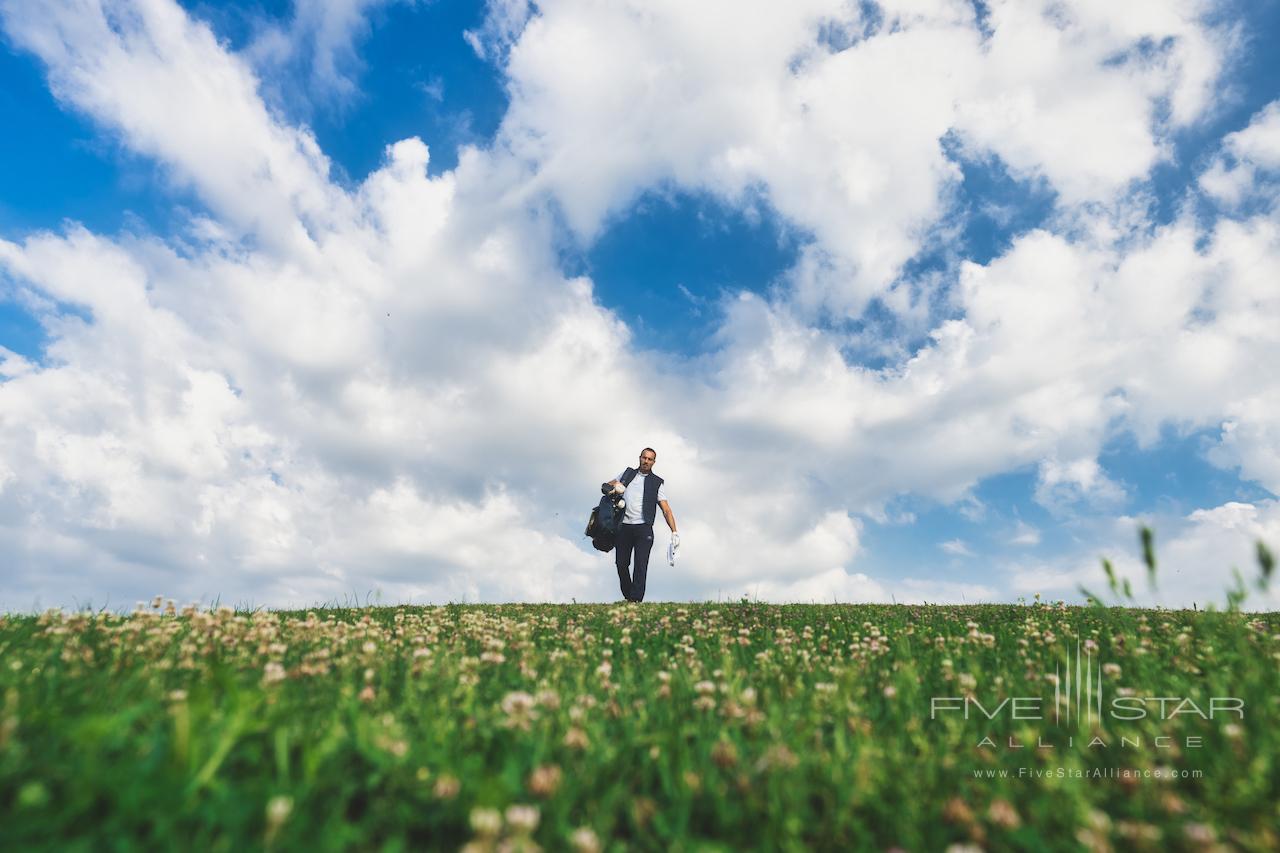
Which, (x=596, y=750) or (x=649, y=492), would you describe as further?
(x=649, y=492)

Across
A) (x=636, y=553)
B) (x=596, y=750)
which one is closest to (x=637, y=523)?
(x=636, y=553)

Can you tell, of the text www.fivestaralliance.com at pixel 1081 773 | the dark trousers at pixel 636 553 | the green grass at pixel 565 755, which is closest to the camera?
the green grass at pixel 565 755

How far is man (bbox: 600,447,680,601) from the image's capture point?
56.7ft

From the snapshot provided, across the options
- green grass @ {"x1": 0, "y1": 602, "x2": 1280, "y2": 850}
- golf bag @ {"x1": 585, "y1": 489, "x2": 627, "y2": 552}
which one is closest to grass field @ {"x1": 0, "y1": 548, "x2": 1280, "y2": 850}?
green grass @ {"x1": 0, "y1": 602, "x2": 1280, "y2": 850}

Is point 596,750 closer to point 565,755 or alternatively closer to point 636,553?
point 565,755

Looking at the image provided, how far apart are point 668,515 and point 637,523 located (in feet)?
2.76

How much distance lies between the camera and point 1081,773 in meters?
4.26

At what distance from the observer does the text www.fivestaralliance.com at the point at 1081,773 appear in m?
4.15

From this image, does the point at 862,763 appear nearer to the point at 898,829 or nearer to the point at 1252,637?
the point at 898,829

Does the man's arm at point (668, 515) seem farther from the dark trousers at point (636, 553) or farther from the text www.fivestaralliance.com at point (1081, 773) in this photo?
the text www.fivestaralliance.com at point (1081, 773)

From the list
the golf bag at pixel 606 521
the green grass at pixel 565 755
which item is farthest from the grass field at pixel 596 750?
the golf bag at pixel 606 521

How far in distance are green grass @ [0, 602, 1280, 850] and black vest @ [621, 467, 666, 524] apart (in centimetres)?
1032

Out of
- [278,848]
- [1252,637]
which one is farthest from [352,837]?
[1252,637]

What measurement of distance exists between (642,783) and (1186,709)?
13.7 ft
